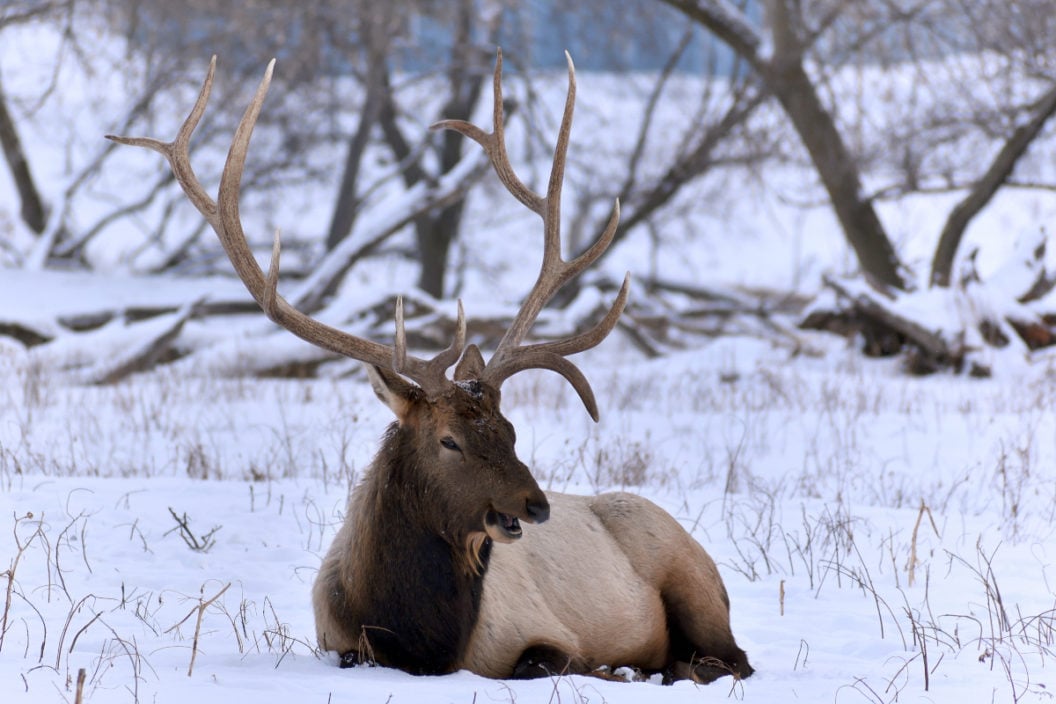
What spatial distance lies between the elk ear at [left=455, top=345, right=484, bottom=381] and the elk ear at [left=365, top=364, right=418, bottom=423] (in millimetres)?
215

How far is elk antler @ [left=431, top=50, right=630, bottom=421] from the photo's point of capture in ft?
14.8

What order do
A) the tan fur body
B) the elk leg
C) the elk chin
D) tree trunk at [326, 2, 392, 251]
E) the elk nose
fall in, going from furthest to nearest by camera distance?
tree trunk at [326, 2, 392, 251], the tan fur body, the elk leg, the elk chin, the elk nose

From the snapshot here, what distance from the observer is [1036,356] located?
1266 cm

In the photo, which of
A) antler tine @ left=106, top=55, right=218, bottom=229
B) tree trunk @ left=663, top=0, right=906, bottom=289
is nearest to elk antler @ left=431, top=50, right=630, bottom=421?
antler tine @ left=106, top=55, right=218, bottom=229

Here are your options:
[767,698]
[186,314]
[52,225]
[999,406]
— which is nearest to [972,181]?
[999,406]

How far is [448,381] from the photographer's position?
14.4 ft

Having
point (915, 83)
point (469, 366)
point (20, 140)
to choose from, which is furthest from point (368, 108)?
point (469, 366)

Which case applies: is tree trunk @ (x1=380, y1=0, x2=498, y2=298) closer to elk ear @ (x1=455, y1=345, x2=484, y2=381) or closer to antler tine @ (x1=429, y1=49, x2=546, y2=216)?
antler tine @ (x1=429, y1=49, x2=546, y2=216)

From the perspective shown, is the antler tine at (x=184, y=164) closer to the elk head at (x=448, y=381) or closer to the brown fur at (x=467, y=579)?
the elk head at (x=448, y=381)

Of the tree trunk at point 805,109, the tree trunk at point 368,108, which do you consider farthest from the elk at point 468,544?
the tree trunk at point 368,108

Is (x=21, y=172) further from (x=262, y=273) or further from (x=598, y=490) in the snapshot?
(x=262, y=273)

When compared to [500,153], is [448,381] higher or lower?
lower

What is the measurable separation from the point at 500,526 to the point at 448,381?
559 mm

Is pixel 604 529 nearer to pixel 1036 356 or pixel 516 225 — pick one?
pixel 1036 356
